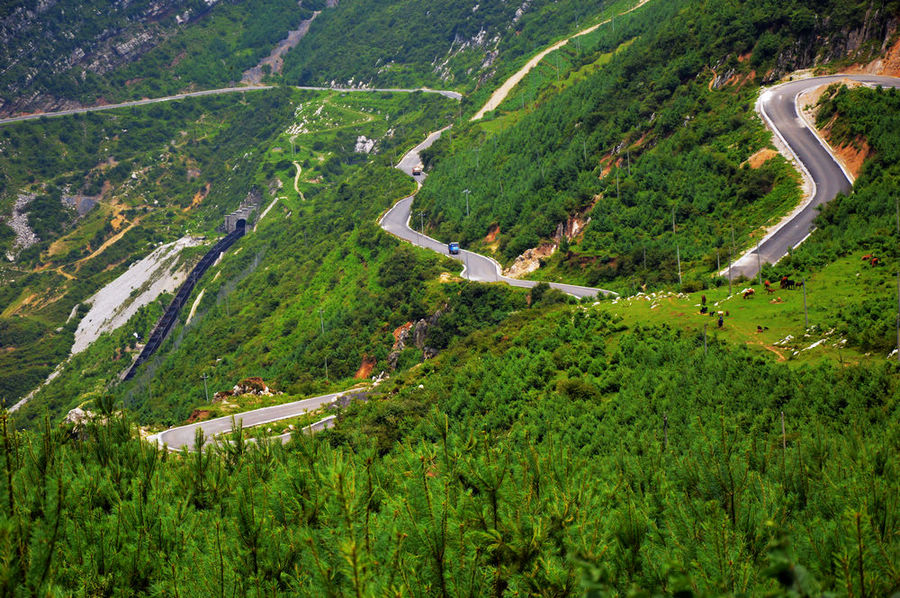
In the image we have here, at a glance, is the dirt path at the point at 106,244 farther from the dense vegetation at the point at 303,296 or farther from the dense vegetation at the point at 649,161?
the dense vegetation at the point at 649,161

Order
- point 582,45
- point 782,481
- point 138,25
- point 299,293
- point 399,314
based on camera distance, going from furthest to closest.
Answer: point 138,25 → point 582,45 → point 299,293 → point 399,314 → point 782,481

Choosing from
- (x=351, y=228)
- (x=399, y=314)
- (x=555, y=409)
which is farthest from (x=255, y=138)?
(x=555, y=409)

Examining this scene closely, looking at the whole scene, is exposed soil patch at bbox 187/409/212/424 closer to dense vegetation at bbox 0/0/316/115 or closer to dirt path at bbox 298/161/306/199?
dirt path at bbox 298/161/306/199

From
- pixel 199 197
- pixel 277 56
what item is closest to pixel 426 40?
pixel 277 56

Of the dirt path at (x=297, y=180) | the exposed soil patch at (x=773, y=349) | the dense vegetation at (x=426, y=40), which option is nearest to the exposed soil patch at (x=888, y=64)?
the exposed soil patch at (x=773, y=349)

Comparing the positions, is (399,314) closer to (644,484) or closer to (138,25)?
(644,484)

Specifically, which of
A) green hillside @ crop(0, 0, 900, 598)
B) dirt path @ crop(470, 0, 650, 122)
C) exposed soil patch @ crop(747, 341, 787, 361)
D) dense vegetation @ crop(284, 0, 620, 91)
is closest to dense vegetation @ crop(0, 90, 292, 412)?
green hillside @ crop(0, 0, 900, 598)
